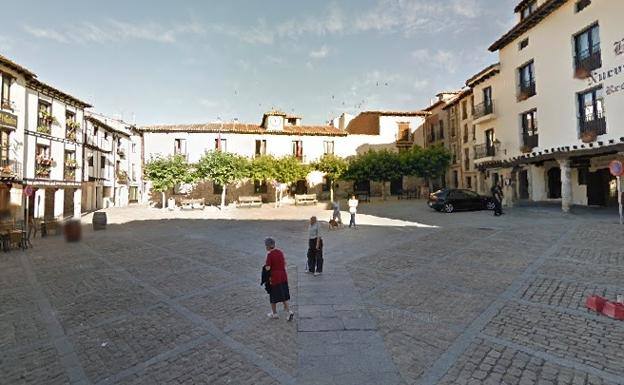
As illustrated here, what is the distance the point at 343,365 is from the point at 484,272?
542 cm

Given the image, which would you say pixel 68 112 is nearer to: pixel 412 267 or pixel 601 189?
pixel 412 267

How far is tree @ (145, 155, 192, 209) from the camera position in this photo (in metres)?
27.6

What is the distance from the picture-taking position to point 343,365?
414 centimetres

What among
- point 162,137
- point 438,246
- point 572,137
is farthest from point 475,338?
point 162,137

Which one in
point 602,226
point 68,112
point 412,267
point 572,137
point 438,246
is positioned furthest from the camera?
point 68,112

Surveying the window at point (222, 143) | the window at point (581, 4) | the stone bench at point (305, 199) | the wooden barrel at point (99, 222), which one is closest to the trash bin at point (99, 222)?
the wooden barrel at point (99, 222)

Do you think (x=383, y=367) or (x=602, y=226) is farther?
(x=602, y=226)

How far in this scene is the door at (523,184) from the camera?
81.0 feet

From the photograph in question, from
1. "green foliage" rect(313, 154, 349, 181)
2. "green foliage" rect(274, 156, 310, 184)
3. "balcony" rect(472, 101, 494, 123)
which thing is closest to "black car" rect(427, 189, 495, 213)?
"balcony" rect(472, 101, 494, 123)

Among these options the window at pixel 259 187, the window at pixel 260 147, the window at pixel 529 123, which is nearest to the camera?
the window at pixel 529 123

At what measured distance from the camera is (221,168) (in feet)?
90.5

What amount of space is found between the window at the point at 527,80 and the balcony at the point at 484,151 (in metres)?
4.40

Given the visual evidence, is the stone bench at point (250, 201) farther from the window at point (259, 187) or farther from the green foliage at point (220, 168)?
the window at point (259, 187)

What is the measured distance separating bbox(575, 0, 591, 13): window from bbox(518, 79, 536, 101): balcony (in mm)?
4429
